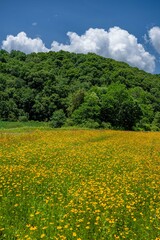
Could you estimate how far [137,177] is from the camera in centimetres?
1281

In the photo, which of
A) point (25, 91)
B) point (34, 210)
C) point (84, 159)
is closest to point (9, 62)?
point (25, 91)

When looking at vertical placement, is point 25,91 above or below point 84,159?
above

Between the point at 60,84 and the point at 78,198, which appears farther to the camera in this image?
the point at 60,84

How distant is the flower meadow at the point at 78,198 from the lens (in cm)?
764

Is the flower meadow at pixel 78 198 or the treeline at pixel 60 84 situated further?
the treeline at pixel 60 84

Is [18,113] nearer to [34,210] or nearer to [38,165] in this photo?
[38,165]

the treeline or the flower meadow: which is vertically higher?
the treeline

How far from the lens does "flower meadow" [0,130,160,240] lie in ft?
25.1

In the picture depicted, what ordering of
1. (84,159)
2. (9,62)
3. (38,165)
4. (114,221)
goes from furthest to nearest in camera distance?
(9,62) < (84,159) < (38,165) < (114,221)

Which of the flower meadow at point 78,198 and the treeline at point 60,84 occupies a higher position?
the treeline at point 60,84

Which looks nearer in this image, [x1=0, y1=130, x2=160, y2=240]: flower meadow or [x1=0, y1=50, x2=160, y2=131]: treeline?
[x1=0, y1=130, x2=160, y2=240]: flower meadow

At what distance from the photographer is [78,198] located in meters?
9.59

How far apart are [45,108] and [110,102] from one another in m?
27.0

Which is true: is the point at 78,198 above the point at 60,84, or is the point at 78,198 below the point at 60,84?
below
